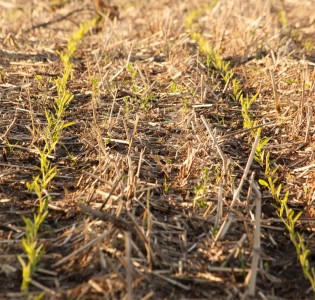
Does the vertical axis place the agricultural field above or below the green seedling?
below

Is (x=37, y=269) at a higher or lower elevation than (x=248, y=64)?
higher

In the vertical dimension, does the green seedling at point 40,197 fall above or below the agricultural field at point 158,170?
above

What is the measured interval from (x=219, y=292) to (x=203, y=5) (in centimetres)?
612

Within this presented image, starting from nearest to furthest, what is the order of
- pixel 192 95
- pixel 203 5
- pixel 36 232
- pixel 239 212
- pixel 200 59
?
pixel 36 232, pixel 239 212, pixel 192 95, pixel 200 59, pixel 203 5

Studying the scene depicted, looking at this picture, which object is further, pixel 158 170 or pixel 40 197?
pixel 158 170

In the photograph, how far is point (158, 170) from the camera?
3.31m

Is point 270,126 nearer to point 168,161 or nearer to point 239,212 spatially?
point 168,161

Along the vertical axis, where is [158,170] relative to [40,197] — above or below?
below

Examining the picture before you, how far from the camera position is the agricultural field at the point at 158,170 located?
2418mm


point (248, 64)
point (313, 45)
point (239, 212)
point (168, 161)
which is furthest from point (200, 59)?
point (239, 212)

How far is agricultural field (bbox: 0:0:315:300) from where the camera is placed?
2418 millimetres

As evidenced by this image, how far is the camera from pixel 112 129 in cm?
380

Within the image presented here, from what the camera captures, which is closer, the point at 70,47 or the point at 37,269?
the point at 37,269

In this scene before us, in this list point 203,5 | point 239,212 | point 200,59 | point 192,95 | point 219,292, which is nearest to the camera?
point 219,292
